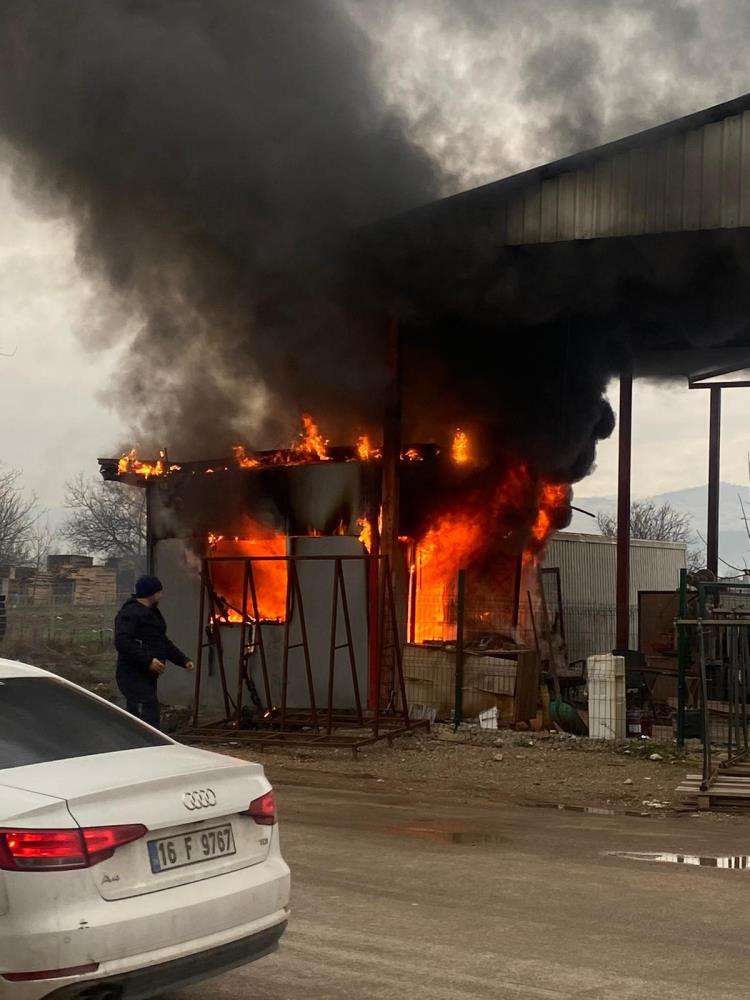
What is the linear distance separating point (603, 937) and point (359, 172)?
1300cm

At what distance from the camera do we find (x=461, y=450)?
17.7 metres

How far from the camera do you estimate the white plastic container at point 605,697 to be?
1451 centimetres

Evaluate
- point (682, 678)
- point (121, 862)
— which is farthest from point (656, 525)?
point (121, 862)

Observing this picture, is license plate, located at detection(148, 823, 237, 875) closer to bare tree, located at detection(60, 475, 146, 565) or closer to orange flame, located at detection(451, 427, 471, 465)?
orange flame, located at detection(451, 427, 471, 465)

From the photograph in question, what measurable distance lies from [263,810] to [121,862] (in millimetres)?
769

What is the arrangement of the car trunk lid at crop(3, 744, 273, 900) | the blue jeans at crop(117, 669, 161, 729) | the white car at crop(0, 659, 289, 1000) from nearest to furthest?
the white car at crop(0, 659, 289, 1000) → the car trunk lid at crop(3, 744, 273, 900) → the blue jeans at crop(117, 669, 161, 729)

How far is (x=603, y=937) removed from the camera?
5.61 m

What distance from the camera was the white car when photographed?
369 cm

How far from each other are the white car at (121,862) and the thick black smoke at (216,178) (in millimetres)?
12766

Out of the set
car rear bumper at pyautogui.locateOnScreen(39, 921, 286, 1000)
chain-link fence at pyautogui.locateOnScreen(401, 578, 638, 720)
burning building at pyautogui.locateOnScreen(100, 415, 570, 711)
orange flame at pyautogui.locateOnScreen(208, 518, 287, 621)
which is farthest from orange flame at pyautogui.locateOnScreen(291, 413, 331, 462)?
car rear bumper at pyautogui.locateOnScreen(39, 921, 286, 1000)

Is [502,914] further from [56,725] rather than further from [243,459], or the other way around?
[243,459]

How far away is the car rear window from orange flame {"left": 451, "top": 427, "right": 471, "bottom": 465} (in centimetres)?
1271

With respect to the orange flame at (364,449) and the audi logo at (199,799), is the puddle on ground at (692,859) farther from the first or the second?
the orange flame at (364,449)

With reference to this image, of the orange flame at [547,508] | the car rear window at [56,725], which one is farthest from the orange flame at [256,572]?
the car rear window at [56,725]
